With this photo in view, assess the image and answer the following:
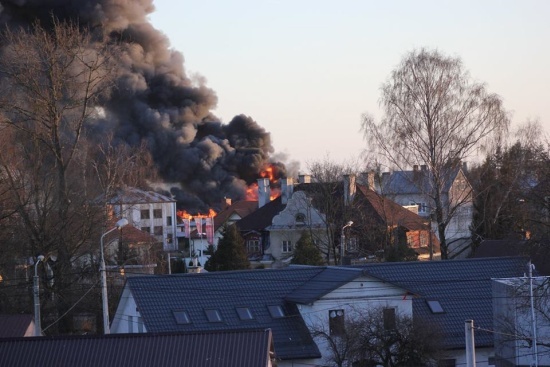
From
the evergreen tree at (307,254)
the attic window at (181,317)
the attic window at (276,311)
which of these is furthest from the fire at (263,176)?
the attic window at (181,317)

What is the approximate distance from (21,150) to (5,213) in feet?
16.6

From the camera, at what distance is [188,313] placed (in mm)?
25562

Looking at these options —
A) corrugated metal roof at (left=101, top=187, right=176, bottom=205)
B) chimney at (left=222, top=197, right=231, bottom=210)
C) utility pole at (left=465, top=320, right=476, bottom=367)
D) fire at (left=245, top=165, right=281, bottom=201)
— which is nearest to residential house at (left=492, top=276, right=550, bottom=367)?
utility pole at (left=465, top=320, right=476, bottom=367)

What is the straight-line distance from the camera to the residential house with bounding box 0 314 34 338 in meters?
23.0

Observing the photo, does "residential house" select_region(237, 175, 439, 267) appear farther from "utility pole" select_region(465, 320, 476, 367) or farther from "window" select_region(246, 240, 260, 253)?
"utility pole" select_region(465, 320, 476, 367)

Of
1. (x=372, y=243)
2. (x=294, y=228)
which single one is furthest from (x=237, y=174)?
(x=372, y=243)

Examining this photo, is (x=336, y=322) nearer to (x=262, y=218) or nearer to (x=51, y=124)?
(x=51, y=124)

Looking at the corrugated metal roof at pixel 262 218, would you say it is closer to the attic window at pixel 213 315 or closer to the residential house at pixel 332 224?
the residential house at pixel 332 224

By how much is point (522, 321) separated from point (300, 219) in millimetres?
28818

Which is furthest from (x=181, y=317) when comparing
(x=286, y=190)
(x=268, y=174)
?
(x=268, y=174)

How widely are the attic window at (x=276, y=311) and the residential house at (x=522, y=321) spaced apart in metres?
5.29

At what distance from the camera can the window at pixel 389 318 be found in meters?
24.5

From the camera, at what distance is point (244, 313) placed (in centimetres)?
2606

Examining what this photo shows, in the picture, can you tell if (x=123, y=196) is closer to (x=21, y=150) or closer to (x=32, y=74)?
(x=21, y=150)
